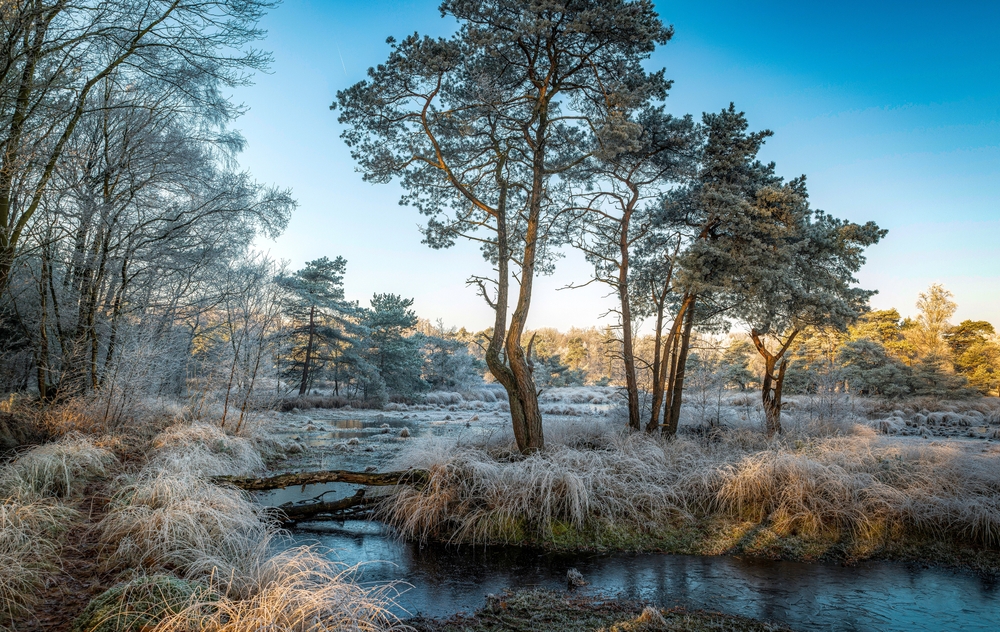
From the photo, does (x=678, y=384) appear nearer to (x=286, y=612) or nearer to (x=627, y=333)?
(x=627, y=333)

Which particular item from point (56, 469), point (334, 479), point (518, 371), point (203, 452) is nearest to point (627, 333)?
point (518, 371)

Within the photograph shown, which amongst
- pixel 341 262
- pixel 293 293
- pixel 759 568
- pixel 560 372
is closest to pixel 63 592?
pixel 759 568

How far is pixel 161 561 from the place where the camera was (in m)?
3.79

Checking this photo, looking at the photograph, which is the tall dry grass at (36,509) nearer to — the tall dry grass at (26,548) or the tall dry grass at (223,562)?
the tall dry grass at (26,548)

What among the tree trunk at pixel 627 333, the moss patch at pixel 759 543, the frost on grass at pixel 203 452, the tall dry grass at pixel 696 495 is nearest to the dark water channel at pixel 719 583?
the moss patch at pixel 759 543

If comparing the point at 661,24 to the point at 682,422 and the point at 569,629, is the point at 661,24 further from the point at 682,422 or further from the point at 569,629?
the point at 682,422

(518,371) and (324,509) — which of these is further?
(518,371)

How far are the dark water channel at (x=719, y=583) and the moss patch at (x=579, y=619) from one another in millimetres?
224

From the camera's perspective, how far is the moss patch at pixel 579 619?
3660 millimetres

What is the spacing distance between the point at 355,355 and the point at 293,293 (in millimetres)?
4216

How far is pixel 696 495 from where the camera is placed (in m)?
6.68

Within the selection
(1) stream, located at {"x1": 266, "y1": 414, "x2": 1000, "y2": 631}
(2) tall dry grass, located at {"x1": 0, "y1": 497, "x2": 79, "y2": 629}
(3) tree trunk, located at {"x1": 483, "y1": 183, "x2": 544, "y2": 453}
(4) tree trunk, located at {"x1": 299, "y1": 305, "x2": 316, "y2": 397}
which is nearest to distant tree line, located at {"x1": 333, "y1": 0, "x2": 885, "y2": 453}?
(3) tree trunk, located at {"x1": 483, "y1": 183, "x2": 544, "y2": 453}

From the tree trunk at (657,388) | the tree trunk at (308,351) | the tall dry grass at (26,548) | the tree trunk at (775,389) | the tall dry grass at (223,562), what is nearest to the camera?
the tall dry grass at (223,562)

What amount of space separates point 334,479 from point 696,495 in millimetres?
4968
